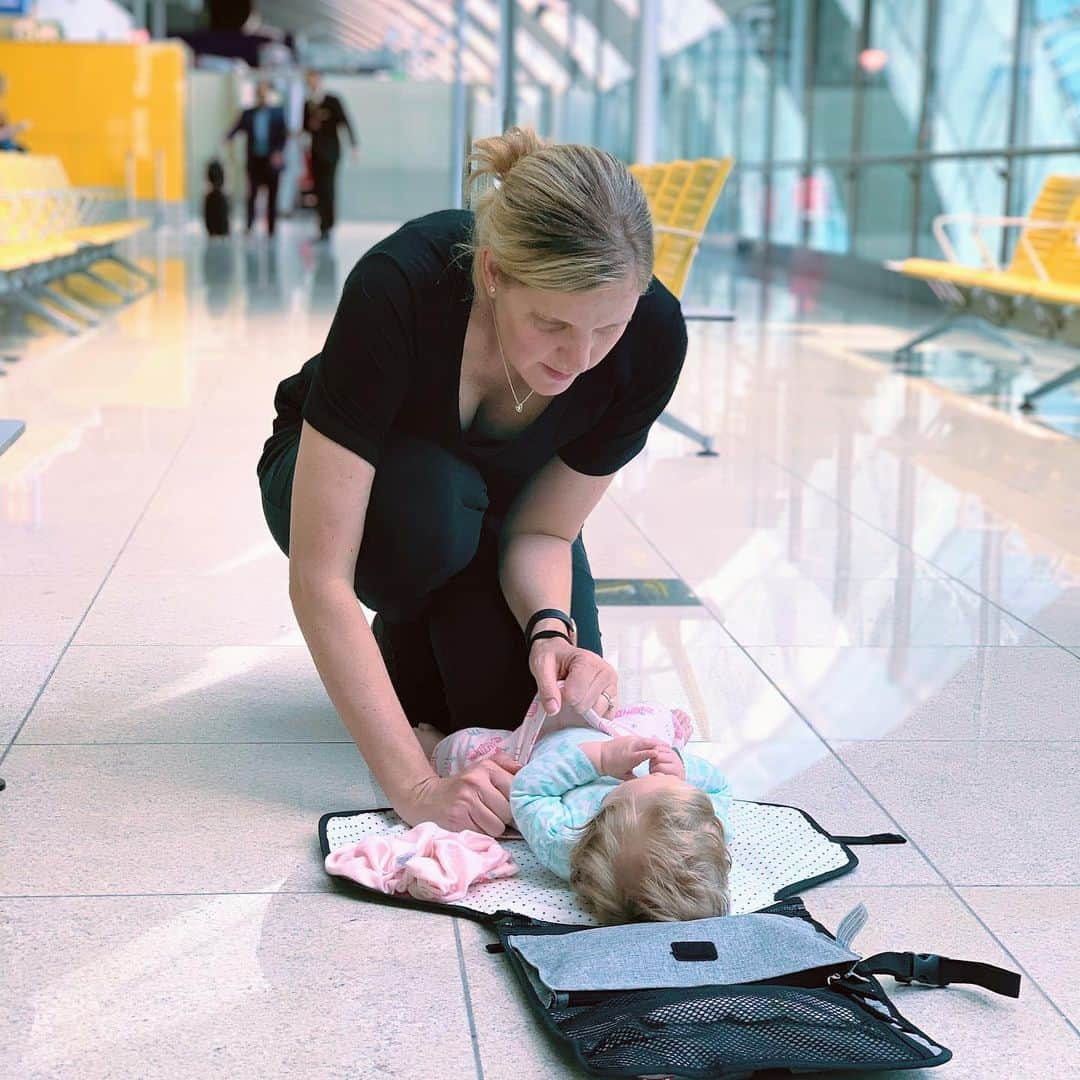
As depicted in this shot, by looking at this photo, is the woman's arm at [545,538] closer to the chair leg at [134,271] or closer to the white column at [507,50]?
the chair leg at [134,271]

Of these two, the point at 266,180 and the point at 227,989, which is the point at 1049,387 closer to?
the point at 227,989

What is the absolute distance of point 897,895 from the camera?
6.83ft

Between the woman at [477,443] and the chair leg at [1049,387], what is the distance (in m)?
4.17

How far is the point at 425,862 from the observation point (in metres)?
2.04

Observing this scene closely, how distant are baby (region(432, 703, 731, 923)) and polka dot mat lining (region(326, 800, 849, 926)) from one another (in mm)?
32

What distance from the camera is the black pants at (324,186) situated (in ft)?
60.5

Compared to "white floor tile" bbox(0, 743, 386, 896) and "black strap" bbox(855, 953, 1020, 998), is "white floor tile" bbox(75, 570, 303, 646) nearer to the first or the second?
"white floor tile" bbox(0, 743, 386, 896)

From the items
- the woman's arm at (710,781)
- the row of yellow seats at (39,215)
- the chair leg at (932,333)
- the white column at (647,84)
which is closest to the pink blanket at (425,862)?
the woman's arm at (710,781)

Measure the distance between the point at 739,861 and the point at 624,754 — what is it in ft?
0.66

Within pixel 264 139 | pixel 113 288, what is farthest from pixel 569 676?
pixel 264 139

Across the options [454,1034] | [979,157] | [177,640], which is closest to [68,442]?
[177,640]

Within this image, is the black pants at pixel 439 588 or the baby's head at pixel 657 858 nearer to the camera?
the baby's head at pixel 657 858

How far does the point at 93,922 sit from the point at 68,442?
12.4 ft

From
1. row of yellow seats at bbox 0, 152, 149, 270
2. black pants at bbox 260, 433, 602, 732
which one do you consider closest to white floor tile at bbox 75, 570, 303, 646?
black pants at bbox 260, 433, 602, 732
